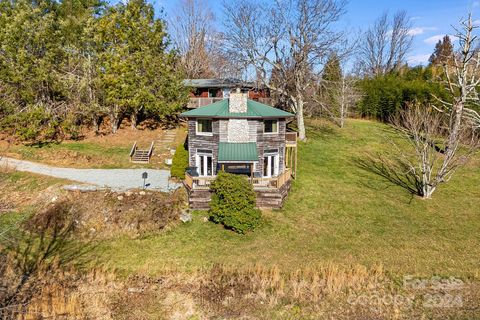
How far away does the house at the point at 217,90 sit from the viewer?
36.6 meters

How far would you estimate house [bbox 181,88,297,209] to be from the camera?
20422mm

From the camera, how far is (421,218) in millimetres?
19516

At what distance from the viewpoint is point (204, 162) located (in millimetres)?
22781

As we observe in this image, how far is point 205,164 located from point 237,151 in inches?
118

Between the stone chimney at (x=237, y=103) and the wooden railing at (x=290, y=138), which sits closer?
the stone chimney at (x=237, y=103)

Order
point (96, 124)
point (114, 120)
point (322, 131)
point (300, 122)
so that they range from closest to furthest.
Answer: point (300, 122) → point (114, 120) → point (96, 124) → point (322, 131)

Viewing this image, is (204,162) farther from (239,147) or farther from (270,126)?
(270,126)

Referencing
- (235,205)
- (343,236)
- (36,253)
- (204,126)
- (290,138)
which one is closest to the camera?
(36,253)

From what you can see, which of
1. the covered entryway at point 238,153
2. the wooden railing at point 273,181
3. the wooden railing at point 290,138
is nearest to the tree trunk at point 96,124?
the covered entryway at point 238,153

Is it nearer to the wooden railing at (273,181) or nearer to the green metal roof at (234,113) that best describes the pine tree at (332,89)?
the green metal roof at (234,113)

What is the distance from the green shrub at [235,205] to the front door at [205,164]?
14.6ft

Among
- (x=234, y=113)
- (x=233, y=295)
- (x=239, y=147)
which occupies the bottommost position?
(x=233, y=295)

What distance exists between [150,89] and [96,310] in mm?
24776

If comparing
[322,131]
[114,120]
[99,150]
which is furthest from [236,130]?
[322,131]
